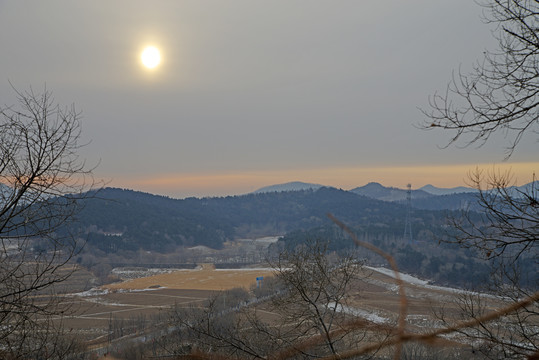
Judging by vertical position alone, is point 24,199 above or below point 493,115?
below

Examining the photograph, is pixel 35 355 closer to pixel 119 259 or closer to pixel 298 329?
pixel 298 329

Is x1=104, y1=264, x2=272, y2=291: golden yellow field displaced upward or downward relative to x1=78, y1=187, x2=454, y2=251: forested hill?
downward

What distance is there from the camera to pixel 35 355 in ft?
14.5

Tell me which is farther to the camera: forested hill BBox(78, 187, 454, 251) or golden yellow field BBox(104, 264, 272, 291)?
forested hill BBox(78, 187, 454, 251)

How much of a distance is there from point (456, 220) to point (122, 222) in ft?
333

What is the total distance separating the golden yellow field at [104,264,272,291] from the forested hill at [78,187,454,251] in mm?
12273

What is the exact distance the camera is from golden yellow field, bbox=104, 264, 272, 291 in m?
50.1

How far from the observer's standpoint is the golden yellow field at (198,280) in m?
50.1

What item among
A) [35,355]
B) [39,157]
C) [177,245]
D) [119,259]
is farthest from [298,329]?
[177,245]

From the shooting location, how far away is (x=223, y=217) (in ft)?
452

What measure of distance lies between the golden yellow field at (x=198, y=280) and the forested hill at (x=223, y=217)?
12.3 m

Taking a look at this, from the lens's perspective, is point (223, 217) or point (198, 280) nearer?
point (198, 280)

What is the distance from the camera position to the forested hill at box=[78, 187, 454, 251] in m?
88.2

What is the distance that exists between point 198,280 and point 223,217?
82639 millimetres
